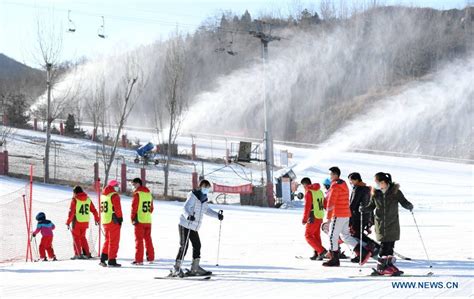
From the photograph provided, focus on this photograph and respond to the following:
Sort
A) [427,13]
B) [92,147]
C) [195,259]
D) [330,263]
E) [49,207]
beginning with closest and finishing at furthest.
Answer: [195,259] < [330,263] < [49,207] < [92,147] < [427,13]

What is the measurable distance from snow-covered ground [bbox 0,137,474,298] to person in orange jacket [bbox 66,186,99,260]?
0.45 m

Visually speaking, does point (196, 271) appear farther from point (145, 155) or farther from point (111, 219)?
point (145, 155)

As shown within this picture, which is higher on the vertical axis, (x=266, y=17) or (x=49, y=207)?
(x=266, y=17)

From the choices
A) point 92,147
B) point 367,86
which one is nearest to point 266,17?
point 367,86

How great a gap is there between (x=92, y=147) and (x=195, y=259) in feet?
111

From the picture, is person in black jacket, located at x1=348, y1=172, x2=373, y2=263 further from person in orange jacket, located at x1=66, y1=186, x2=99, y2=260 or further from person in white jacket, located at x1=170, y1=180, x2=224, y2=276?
person in orange jacket, located at x1=66, y1=186, x2=99, y2=260

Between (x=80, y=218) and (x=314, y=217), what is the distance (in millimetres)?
4849

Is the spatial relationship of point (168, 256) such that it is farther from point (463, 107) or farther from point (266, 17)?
point (266, 17)

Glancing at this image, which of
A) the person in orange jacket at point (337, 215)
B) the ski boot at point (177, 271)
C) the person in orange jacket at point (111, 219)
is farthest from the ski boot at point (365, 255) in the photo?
the person in orange jacket at point (111, 219)

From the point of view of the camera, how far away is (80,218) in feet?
46.7

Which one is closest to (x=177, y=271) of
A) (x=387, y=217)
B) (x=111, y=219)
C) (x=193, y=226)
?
(x=193, y=226)

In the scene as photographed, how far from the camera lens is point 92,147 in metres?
43.4

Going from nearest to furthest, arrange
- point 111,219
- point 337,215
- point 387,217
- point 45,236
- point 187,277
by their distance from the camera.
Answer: point 387,217
point 187,277
point 337,215
point 111,219
point 45,236

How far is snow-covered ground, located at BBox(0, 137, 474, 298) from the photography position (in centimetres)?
918
